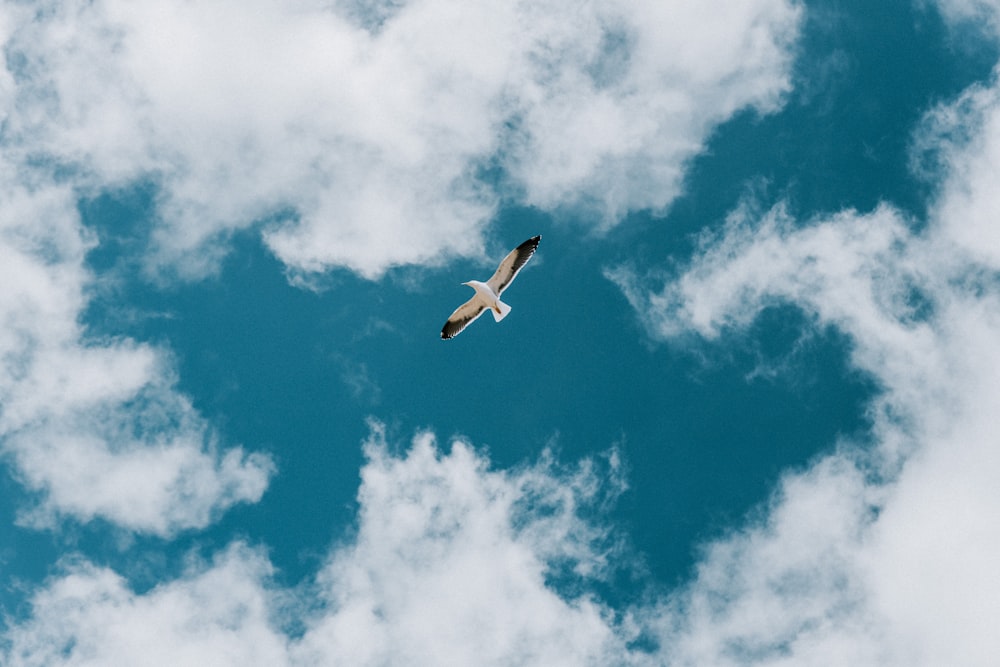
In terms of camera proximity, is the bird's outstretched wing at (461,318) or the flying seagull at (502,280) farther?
the bird's outstretched wing at (461,318)

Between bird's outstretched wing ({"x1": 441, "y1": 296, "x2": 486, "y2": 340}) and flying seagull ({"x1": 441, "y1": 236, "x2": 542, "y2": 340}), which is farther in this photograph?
bird's outstretched wing ({"x1": 441, "y1": 296, "x2": 486, "y2": 340})

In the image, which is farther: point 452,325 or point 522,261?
point 452,325

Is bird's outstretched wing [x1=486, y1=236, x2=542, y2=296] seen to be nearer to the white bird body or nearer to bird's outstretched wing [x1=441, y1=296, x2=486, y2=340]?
the white bird body

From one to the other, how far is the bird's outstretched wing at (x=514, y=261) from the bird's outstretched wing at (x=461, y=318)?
3028 mm

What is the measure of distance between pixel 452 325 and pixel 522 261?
22.6 feet

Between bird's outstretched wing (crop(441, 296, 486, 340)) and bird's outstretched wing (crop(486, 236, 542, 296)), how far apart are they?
303cm

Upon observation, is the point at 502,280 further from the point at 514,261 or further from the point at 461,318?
the point at 461,318

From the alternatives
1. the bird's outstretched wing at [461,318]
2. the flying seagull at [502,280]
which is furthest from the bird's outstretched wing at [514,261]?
the bird's outstretched wing at [461,318]

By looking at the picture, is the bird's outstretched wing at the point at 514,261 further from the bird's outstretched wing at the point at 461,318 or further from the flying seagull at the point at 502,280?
the bird's outstretched wing at the point at 461,318

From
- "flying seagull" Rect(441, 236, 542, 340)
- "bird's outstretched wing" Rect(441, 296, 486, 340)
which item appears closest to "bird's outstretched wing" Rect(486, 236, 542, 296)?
"flying seagull" Rect(441, 236, 542, 340)

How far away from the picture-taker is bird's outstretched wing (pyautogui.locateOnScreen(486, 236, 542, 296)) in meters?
56.2

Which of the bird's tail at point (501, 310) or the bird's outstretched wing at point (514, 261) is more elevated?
the bird's outstretched wing at point (514, 261)

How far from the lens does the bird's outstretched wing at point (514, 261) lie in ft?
184

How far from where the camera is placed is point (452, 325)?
60375 millimetres
